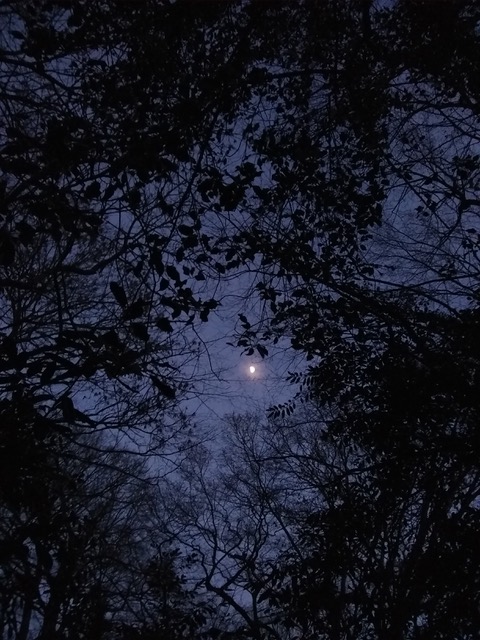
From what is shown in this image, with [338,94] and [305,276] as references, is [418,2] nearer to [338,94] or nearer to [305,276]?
[338,94]

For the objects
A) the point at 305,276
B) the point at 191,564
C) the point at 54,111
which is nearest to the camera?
the point at 54,111

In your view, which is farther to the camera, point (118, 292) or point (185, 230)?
point (185, 230)

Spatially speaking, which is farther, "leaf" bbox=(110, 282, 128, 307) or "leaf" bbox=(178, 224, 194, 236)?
"leaf" bbox=(178, 224, 194, 236)

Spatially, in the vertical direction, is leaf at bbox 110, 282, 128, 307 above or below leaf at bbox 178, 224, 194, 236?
below

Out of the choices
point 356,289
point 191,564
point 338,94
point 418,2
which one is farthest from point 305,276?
point 191,564

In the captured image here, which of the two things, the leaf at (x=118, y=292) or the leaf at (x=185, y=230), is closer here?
the leaf at (x=118, y=292)

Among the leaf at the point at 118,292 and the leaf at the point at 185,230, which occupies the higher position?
the leaf at the point at 185,230

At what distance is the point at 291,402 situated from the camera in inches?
251

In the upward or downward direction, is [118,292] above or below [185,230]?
below

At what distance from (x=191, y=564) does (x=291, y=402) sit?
3.88m

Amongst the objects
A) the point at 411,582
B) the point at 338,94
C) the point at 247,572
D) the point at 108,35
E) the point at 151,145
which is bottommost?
the point at 411,582

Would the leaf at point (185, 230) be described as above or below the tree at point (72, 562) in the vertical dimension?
above

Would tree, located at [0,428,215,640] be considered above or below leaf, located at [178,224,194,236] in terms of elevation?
below

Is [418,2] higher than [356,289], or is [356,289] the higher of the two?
[418,2]
